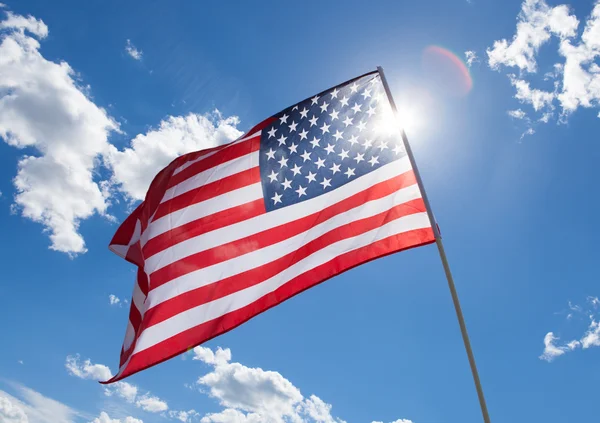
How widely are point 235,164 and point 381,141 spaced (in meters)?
3.34

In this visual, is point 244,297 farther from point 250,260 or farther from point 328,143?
point 328,143

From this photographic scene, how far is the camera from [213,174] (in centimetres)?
1141

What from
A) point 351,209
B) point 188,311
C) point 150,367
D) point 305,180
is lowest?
point 150,367

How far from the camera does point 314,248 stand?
963 centimetres

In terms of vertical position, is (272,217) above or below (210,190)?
below

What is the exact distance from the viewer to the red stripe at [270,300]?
8.97 meters

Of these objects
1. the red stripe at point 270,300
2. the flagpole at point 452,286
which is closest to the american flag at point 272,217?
the red stripe at point 270,300

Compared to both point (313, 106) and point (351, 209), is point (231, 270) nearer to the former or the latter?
point (351, 209)

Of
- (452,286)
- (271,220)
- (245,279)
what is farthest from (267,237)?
(452,286)

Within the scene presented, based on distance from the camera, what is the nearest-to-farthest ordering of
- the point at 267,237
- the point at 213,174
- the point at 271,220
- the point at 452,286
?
the point at 452,286, the point at 267,237, the point at 271,220, the point at 213,174

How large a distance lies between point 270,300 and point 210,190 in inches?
125

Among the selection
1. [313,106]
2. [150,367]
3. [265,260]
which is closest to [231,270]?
[265,260]

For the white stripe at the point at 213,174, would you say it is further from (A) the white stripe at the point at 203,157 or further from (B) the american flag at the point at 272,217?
(A) the white stripe at the point at 203,157

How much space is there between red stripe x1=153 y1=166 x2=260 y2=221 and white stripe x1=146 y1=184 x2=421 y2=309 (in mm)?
1745
